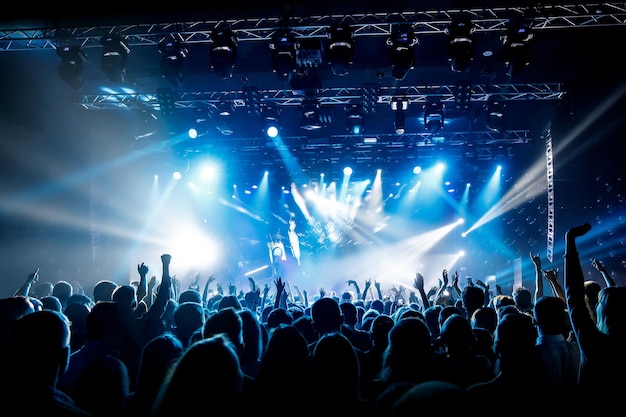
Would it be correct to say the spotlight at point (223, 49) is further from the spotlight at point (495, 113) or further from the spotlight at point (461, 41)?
the spotlight at point (495, 113)

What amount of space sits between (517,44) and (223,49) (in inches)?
218

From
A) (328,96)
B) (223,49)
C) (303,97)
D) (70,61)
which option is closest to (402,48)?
(223,49)

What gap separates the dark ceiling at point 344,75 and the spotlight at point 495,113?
131 mm

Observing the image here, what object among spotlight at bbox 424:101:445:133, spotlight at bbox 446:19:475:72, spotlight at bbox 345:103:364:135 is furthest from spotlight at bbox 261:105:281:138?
spotlight at bbox 446:19:475:72

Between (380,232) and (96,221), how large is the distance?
41.2ft

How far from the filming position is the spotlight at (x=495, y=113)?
10227mm

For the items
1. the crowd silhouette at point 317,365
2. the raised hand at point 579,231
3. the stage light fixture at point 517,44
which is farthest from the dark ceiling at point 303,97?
the crowd silhouette at point 317,365

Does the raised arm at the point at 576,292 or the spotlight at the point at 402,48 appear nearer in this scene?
the raised arm at the point at 576,292

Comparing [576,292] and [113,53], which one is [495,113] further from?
→ [113,53]

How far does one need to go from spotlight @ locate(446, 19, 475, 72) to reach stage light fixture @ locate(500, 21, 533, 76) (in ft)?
2.37

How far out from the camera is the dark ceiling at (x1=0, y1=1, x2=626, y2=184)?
7.67m

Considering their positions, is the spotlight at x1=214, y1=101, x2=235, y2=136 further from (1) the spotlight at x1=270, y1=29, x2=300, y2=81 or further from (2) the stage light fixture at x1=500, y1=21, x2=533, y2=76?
(2) the stage light fixture at x1=500, y1=21, x2=533, y2=76

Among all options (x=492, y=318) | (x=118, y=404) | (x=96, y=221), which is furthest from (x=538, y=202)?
(x=96, y=221)

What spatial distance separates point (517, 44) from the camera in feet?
23.2
